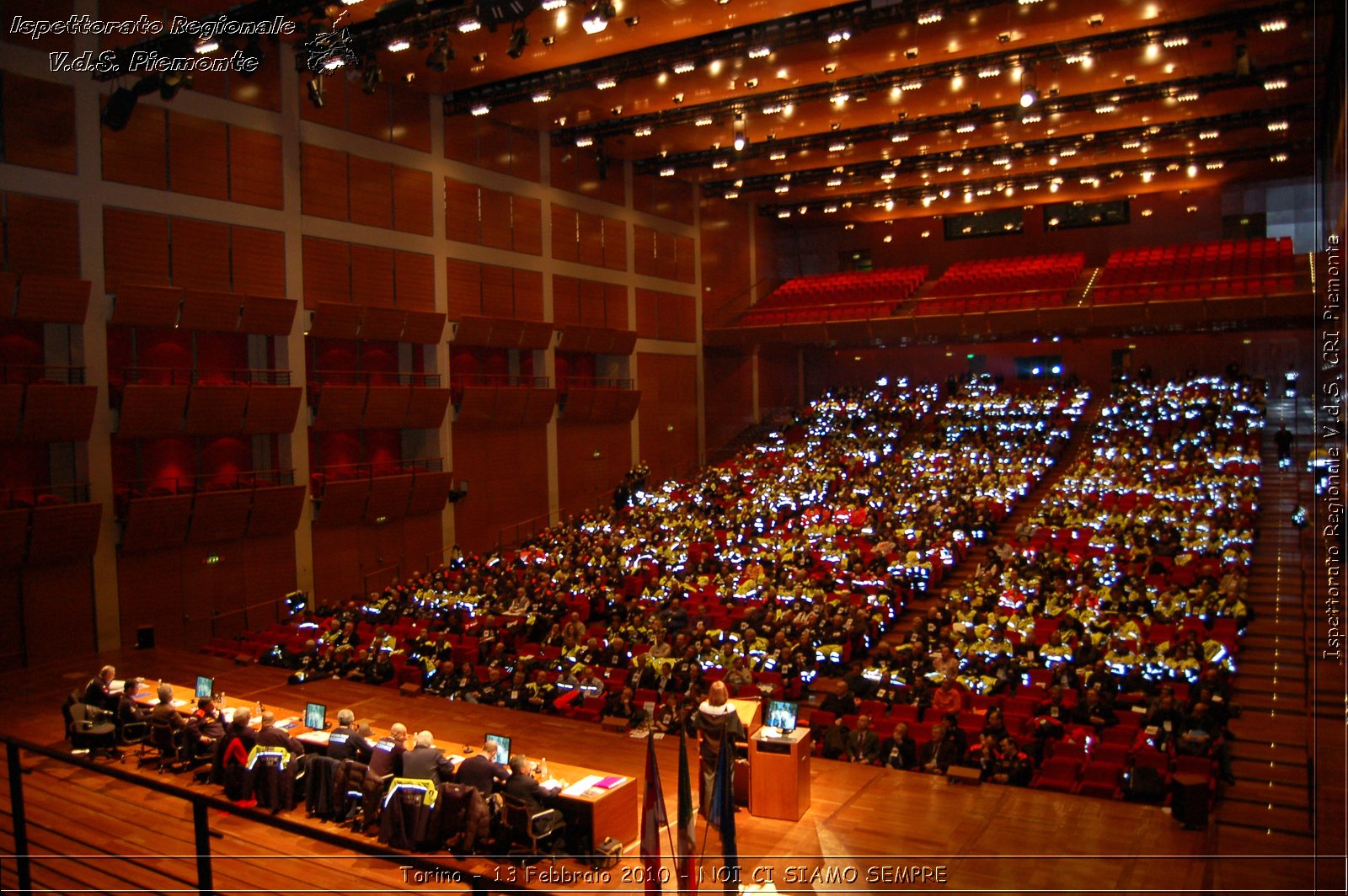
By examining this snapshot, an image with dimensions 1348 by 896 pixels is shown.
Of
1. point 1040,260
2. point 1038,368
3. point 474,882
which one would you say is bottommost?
point 474,882

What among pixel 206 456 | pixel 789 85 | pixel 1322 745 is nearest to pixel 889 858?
pixel 1322 745

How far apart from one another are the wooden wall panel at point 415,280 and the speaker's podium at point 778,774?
13865mm

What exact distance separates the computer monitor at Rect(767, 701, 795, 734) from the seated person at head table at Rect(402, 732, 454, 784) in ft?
8.35

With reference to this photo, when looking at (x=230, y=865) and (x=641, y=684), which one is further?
(x=641, y=684)

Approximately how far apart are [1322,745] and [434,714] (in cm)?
907

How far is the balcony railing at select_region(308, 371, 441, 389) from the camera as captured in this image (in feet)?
60.2

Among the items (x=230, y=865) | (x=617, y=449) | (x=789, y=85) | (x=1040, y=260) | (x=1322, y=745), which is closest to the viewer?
(x=230, y=865)

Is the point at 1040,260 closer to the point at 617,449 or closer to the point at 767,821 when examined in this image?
the point at 617,449

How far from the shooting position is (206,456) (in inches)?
660

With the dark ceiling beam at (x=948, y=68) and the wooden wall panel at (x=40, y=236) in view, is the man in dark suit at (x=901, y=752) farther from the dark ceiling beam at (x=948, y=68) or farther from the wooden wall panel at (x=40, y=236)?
the wooden wall panel at (x=40, y=236)

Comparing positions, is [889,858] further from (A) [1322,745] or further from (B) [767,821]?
(A) [1322,745]

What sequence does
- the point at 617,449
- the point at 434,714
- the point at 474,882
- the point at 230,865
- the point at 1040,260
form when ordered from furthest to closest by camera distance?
1. the point at 1040,260
2. the point at 617,449
3. the point at 434,714
4. the point at 230,865
5. the point at 474,882

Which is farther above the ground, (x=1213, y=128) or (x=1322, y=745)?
(x=1213, y=128)

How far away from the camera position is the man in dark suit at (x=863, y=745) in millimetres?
9531
